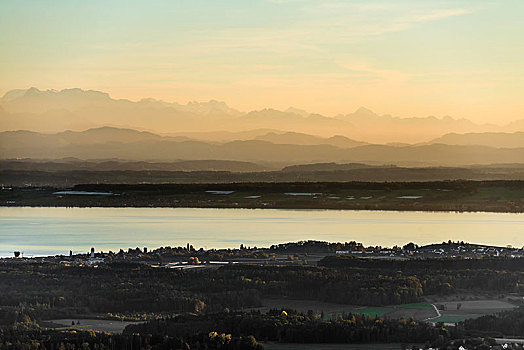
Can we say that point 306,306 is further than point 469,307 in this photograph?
Yes

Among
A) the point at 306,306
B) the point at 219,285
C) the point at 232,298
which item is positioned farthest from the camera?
the point at 219,285

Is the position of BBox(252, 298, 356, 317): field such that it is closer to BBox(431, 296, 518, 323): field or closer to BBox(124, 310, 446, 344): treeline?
BBox(431, 296, 518, 323): field

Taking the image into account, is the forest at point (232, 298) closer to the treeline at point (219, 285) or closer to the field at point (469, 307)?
the treeline at point (219, 285)

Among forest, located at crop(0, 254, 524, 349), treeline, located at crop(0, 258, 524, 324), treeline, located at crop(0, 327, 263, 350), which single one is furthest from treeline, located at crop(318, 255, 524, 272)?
treeline, located at crop(0, 327, 263, 350)

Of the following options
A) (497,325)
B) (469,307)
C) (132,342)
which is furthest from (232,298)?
(132,342)

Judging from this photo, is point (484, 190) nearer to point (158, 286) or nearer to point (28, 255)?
point (28, 255)

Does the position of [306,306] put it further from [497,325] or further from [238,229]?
[238,229]

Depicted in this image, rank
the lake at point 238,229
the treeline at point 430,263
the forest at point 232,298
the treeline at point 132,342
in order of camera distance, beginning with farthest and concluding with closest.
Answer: the lake at point 238,229 < the treeline at point 430,263 < the forest at point 232,298 < the treeline at point 132,342

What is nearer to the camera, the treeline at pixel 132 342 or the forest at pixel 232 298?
the treeline at pixel 132 342

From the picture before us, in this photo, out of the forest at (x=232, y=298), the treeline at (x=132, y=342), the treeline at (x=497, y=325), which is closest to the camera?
the treeline at (x=132, y=342)

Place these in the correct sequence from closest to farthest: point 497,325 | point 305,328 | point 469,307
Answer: point 305,328 < point 497,325 < point 469,307

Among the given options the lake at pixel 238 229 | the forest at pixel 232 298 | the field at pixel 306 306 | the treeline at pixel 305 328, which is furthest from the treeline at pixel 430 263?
the treeline at pixel 305 328
